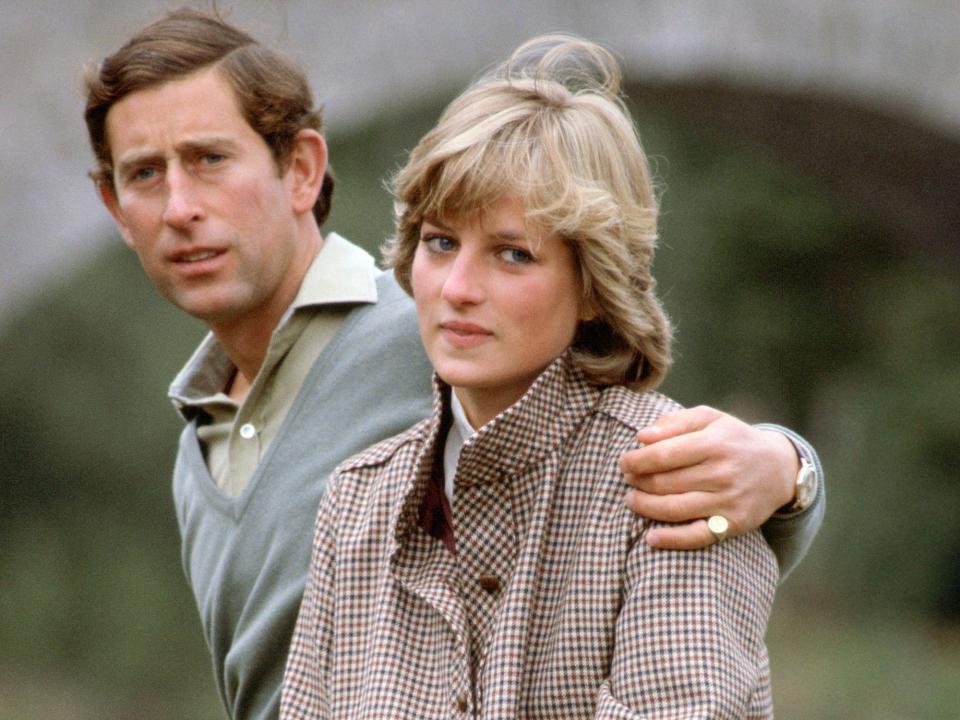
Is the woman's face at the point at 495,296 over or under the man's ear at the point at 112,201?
over

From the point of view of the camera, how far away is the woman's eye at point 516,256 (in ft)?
8.25

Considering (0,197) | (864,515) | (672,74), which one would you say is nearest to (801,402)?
(864,515)

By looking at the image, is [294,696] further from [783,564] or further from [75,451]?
[75,451]

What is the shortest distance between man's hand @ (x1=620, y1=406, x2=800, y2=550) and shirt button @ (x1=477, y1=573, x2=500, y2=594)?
8.9 inches

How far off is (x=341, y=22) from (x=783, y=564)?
4085 millimetres

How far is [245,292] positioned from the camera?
3.26 meters

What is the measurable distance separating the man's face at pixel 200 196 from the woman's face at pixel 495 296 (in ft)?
2.48

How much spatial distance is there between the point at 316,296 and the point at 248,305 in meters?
0.12

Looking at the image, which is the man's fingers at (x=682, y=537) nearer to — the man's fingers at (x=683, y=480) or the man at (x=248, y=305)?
the man's fingers at (x=683, y=480)

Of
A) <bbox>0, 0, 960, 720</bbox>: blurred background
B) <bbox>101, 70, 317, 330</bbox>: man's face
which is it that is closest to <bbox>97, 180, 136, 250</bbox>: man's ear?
<bbox>101, 70, 317, 330</bbox>: man's face

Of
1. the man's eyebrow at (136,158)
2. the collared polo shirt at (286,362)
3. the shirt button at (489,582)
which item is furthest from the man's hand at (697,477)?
the man's eyebrow at (136,158)

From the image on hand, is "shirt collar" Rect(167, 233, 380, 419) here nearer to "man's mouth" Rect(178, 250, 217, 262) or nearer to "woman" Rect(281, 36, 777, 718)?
"man's mouth" Rect(178, 250, 217, 262)

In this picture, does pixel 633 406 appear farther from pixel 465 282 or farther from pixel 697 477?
pixel 465 282

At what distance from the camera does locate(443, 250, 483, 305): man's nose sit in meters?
2.49
